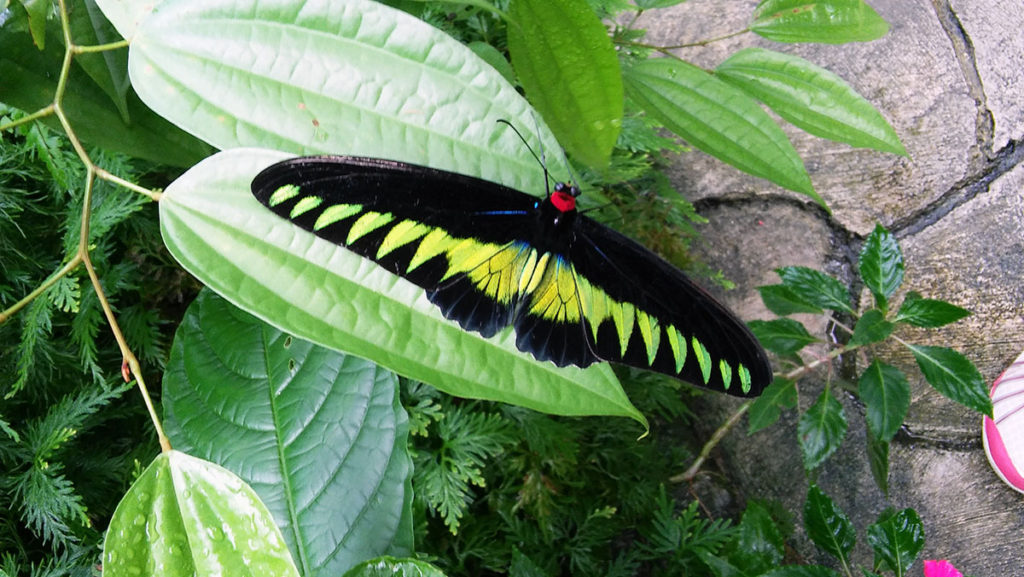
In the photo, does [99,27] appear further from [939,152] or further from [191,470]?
[939,152]

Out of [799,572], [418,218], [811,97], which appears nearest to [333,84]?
[418,218]

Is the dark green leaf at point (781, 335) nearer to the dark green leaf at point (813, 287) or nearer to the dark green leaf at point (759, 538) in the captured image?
the dark green leaf at point (813, 287)

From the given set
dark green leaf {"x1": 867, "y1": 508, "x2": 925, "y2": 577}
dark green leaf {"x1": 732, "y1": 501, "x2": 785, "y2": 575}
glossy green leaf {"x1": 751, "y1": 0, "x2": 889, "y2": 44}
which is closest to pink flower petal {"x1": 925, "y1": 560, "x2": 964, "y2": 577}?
dark green leaf {"x1": 867, "y1": 508, "x2": 925, "y2": 577}

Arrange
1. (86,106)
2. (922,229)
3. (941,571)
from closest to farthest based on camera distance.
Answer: (86,106) < (941,571) < (922,229)

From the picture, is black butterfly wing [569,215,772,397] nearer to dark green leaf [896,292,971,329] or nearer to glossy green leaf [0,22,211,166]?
glossy green leaf [0,22,211,166]

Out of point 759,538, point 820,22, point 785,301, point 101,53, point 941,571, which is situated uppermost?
point 820,22

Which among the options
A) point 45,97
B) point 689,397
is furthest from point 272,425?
point 689,397

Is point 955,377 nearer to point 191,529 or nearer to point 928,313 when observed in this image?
point 928,313
